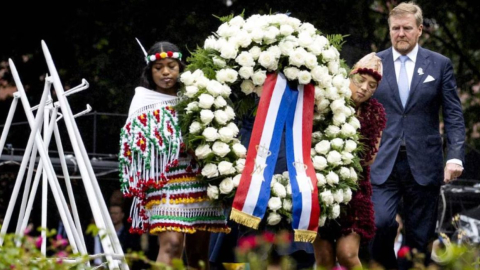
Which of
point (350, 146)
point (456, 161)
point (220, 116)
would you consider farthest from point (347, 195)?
point (456, 161)

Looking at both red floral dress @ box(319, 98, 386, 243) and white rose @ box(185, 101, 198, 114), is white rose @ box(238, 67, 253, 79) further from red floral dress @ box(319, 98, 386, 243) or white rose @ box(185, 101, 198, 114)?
red floral dress @ box(319, 98, 386, 243)

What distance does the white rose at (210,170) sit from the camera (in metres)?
7.98

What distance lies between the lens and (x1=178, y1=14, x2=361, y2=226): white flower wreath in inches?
316

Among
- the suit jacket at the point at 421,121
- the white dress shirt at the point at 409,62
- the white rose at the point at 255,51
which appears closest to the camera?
the white rose at the point at 255,51

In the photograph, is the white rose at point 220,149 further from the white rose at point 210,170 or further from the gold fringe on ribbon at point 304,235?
the gold fringe on ribbon at point 304,235

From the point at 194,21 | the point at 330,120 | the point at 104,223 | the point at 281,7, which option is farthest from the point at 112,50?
the point at 104,223

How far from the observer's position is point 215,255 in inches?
387

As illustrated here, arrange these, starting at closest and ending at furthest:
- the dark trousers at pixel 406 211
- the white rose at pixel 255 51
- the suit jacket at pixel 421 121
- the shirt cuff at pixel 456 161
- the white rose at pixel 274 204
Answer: the white rose at pixel 274 204 < the white rose at pixel 255 51 < the dark trousers at pixel 406 211 < the shirt cuff at pixel 456 161 < the suit jacket at pixel 421 121

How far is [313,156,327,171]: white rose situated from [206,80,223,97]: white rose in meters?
0.80

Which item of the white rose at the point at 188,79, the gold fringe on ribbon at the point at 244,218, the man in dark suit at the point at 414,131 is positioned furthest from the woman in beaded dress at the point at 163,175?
the man in dark suit at the point at 414,131

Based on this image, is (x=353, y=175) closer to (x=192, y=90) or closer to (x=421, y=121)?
(x=192, y=90)

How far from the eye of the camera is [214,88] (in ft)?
26.4

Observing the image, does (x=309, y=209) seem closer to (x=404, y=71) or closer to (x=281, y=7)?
(x=404, y=71)

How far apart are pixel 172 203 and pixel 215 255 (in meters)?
1.61
